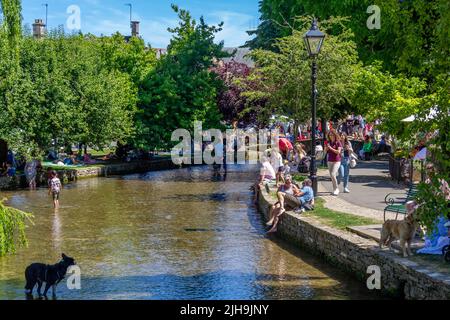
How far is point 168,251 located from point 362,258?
5102 mm

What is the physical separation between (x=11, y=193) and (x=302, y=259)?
1667 centimetres

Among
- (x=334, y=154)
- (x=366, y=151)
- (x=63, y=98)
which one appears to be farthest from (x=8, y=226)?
(x=366, y=151)

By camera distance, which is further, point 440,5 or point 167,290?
point 167,290

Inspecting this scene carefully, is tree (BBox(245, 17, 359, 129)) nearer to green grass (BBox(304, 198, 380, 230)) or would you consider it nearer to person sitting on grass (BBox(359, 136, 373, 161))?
green grass (BBox(304, 198, 380, 230))

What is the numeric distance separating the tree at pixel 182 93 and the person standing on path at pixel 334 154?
20475 mm

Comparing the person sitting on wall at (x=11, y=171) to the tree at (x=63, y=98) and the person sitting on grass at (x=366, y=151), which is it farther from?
the person sitting on grass at (x=366, y=151)

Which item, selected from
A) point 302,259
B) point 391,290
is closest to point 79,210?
point 302,259

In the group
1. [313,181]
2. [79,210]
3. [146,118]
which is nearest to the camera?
[313,181]

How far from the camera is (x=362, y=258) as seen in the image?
13.8 m

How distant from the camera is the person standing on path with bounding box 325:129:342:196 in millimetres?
21844

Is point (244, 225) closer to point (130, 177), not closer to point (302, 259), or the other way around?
point (302, 259)

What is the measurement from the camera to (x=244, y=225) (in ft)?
67.8

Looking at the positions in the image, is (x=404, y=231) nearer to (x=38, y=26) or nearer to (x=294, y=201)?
(x=294, y=201)
